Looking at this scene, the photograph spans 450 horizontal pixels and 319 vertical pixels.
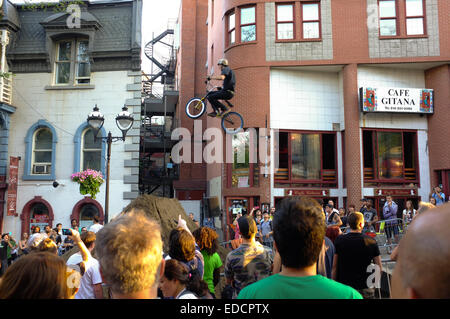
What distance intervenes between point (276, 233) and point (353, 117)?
18.5 m

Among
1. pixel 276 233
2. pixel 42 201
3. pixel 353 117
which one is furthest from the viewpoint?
pixel 353 117

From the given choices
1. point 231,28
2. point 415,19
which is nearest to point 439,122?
point 415,19

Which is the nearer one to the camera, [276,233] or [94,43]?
[276,233]

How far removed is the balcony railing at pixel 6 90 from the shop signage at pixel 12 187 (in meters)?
3.08

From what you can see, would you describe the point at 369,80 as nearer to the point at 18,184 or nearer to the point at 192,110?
the point at 192,110

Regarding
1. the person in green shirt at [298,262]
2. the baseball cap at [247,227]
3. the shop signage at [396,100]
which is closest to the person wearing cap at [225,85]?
the baseball cap at [247,227]

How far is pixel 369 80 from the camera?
19.9 meters

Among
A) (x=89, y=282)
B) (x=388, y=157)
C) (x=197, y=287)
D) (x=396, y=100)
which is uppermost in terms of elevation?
(x=396, y=100)

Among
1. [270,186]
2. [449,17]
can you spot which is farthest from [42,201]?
[449,17]

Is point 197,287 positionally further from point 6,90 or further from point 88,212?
point 6,90

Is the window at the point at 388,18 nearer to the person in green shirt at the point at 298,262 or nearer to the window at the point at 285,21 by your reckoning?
the window at the point at 285,21

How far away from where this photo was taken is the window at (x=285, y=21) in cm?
2011

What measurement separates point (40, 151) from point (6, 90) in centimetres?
356

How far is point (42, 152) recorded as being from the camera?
63.4 feet
